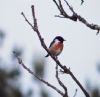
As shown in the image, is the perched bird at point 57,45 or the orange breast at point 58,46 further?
the orange breast at point 58,46

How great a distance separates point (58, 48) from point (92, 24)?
363cm

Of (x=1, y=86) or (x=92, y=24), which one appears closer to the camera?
(x=92, y=24)

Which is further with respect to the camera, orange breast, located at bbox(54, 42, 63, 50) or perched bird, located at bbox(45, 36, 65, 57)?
orange breast, located at bbox(54, 42, 63, 50)

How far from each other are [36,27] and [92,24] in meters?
0.47

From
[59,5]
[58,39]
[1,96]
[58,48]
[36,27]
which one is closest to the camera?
[36,27]

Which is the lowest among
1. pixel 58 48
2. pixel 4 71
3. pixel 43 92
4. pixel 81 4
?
pixel 81 4

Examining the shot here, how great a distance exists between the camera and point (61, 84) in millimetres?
3920

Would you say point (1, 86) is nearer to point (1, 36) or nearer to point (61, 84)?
point (1, 36)

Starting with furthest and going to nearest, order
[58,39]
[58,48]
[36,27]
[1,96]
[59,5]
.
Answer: [1,96] → [58,39] → [58,48] → [59,5] → [36,27]

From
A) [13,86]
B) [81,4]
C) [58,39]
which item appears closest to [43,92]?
[13,86]

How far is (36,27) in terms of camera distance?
3742mm

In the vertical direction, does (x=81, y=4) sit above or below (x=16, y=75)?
below

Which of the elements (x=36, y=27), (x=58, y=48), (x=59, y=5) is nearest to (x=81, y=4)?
(x=59, y=5)

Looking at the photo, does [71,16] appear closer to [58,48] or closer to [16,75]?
[58,48]
